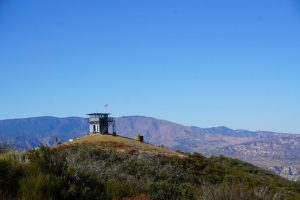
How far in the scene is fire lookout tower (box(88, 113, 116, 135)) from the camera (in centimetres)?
6325

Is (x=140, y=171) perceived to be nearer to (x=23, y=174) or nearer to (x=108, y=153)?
(x=108, y=153)

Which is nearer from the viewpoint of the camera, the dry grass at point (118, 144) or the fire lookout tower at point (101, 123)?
the dry grass at point (118, 144)

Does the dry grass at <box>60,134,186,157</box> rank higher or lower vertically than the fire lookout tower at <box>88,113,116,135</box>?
lower

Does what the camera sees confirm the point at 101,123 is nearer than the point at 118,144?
No

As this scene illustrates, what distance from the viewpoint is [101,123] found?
6344cm

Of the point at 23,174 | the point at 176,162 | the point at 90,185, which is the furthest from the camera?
the point at 176,162

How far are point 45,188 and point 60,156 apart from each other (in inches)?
119

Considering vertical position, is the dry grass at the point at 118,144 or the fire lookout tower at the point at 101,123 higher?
the fire lookout tower at the point at 101,123

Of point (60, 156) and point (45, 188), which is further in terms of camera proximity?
point (60, 156)

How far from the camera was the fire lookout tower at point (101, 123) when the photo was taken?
63250mm

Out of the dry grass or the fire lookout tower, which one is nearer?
the dry grass

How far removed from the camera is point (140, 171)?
Answer: 30.4 meters

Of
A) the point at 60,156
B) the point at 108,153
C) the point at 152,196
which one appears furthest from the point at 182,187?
the point at 108,153

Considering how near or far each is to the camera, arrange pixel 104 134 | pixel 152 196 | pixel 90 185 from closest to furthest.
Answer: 1. pixel 90 185
2. pixel 152 196
3. pixel 104 134
